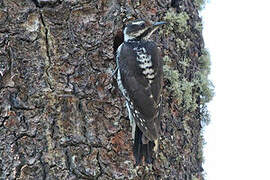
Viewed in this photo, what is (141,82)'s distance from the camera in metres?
3.26

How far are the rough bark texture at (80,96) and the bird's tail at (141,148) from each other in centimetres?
5

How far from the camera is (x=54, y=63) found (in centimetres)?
299

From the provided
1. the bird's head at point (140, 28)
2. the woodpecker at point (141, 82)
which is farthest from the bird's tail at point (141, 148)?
the bird's head at point (140, 28)

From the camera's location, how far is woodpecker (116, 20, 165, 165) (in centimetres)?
295

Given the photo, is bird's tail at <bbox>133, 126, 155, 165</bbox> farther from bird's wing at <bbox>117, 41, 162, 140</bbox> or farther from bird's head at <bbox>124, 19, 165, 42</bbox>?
bird's head at <bbox>124, 19, 165, 42</bbox>

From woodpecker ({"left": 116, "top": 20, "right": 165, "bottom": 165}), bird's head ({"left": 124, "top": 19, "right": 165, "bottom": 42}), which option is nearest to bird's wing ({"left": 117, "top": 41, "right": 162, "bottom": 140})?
woodpecker ({"left": 116, "top": 20, "right": 165, "bottom": 165})

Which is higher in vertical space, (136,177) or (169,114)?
(169,114)

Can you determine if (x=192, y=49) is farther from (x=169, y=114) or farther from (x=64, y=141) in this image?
(x=64, y=141)

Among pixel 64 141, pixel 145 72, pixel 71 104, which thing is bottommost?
pixel 64 141

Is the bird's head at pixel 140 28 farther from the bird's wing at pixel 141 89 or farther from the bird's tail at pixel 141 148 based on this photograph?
the bird's tail at pixel 141 148

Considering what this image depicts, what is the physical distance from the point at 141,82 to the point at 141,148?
1.84ft

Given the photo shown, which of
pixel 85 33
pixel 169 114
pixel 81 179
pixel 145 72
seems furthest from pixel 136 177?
pixel 85 33

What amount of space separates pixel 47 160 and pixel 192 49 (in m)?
1.37

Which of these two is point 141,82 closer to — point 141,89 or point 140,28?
point 141,89
